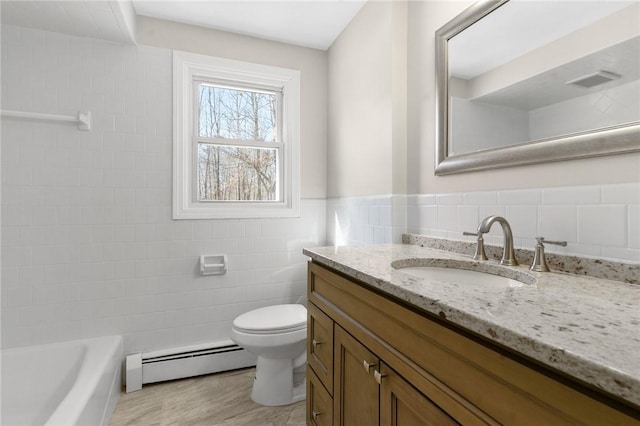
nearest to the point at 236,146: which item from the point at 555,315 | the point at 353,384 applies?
the point at 353,384

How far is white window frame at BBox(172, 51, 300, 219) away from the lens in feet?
7.07

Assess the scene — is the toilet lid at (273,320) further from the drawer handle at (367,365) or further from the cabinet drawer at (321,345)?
the drawer handle at (367,365)

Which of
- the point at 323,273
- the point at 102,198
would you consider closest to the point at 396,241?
the point at 323,273

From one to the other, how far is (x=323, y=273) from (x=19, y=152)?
78.5 inches

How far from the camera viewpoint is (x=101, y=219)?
1997mm

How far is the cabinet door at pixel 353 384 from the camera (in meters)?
0.88

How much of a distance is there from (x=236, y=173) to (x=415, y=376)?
2.04 meters

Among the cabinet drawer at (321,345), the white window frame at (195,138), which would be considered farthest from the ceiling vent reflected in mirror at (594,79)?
the white window frame at (195,138)

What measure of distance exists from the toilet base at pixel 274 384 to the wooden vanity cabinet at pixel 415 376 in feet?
1.78

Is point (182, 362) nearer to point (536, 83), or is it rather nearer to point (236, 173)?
point (236, 173)

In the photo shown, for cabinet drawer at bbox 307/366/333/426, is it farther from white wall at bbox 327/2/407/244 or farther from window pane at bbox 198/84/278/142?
window pane at bbox 198/84/278/142

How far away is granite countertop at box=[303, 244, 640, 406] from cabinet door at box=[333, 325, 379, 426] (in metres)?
0.23

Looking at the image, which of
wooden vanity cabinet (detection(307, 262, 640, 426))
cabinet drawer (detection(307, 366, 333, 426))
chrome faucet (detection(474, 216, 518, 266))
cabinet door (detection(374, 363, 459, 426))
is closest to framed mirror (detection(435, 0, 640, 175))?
chrome faucet (detection(474, 216, 518, 266))

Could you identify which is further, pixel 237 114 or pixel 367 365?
pixel 237 114
